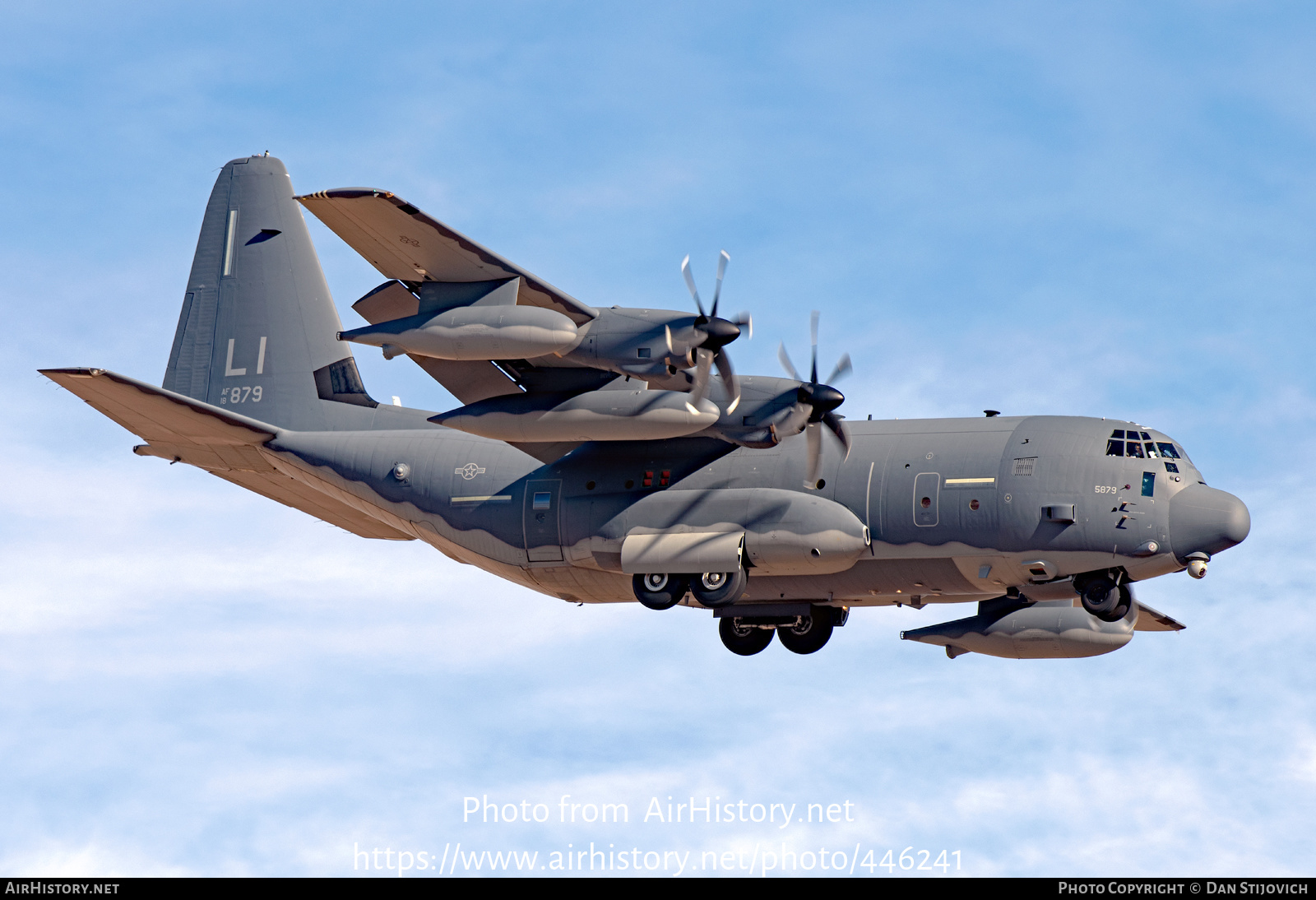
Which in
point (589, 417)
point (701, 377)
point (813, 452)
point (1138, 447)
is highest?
point (701, 377)

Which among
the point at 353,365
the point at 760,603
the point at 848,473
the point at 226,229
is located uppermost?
the point at 226,229

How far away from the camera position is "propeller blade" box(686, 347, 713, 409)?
78.1 feet

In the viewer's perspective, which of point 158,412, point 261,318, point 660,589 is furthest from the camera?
point 261,318

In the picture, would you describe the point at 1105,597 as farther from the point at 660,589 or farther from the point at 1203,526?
the point at 660,589

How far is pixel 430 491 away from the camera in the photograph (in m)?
27.8

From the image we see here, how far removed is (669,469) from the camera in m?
26.6

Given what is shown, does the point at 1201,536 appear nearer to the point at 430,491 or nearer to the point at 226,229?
the point at 430,491

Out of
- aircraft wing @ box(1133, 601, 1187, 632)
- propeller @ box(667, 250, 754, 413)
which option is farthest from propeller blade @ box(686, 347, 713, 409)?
aircraft wing @ box(1133, 601, 1187, 632)

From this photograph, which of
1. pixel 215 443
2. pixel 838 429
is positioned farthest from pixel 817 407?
pixel 215 443

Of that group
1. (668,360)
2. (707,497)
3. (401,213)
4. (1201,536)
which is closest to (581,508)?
(707,497)

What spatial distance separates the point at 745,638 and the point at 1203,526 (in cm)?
855

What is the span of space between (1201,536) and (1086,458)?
2.06 m

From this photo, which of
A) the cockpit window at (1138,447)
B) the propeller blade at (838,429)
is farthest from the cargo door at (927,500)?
the cockpit window at (1138,447)

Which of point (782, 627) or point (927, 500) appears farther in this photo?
point (782, 627)
